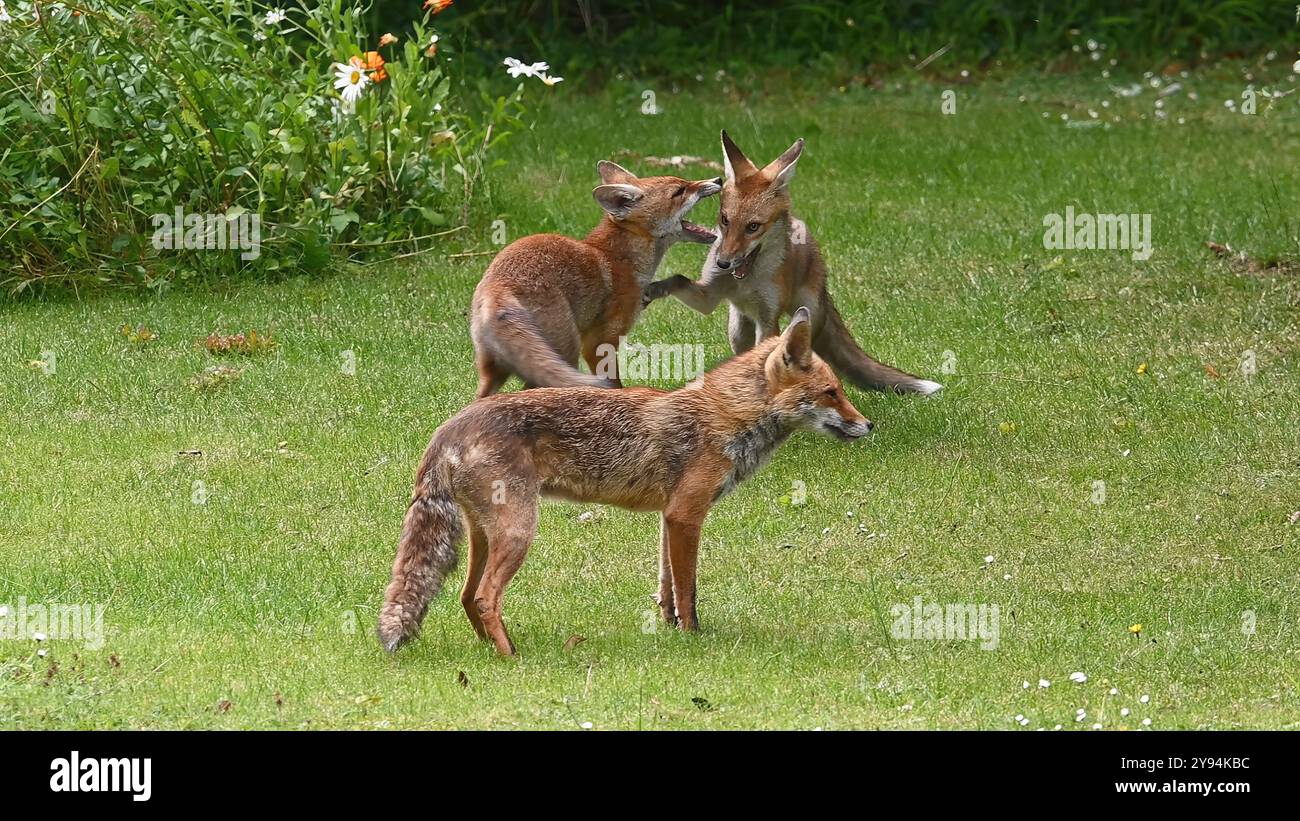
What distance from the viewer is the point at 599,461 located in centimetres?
766

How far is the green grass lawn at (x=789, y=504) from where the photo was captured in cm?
703

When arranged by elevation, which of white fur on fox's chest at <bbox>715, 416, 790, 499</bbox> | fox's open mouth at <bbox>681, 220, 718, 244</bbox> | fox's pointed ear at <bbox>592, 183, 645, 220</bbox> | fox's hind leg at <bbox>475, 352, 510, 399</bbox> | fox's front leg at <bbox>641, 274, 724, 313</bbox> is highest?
fox's pointed ear at <bbox>592, 183, 645, 220</bbox>

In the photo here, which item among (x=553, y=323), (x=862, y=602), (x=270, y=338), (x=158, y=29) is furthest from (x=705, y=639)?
(x=158, y=29)

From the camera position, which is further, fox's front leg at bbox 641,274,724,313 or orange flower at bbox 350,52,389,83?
orange flower at bbox 350,52,389,83

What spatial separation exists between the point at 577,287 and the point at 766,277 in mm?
1401

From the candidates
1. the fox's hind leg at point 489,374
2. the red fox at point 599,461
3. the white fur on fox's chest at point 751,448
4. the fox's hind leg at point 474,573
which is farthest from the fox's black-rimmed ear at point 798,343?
the fox's hind leg at point 489,374

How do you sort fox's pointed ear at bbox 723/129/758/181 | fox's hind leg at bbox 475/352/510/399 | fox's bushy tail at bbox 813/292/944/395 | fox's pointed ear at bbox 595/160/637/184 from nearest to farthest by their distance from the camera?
1. fox's hind leg at bbox 475/352/510/399
2. fox's pointed ear at bbox 723/129/758/181
3. fox's pointed ear at bbox 595/160/637/184
4. fox's bushy tail at bbox 813/292/944/395

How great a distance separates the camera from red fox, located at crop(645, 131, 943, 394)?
10.4 meters

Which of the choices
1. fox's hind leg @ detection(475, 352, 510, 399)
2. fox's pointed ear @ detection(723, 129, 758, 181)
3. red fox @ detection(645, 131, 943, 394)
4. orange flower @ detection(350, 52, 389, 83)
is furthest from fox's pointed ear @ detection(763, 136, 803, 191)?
orange flower @ detection(350, 52, 389, 83)

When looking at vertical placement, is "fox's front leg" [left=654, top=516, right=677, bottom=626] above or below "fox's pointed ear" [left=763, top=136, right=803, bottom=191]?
below

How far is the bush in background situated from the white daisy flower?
2 centimetres

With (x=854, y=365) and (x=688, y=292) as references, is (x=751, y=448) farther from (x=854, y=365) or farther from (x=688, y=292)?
(x=854, y=365)

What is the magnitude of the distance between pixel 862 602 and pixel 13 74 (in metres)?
8.23

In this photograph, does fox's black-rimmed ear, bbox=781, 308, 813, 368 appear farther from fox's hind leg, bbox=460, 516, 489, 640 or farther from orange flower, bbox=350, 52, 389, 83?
orange flower, bbox=350, 52, 389, 83
